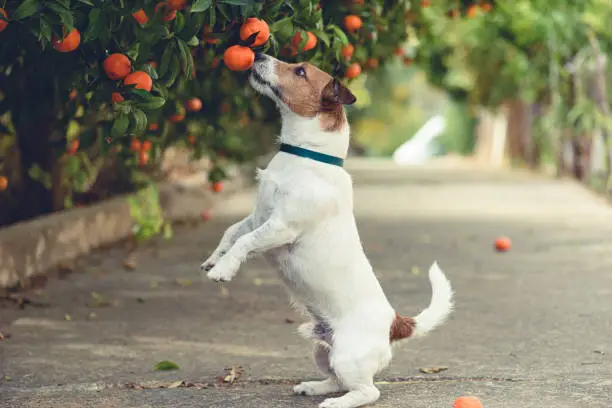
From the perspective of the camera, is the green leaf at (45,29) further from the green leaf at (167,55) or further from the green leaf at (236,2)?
the green leaf at (236,2)

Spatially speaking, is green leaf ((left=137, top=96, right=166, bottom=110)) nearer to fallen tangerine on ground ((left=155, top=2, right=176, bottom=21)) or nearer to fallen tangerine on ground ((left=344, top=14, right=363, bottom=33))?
fallen tangerine on ground ((left=155, top=2, right=176, bottom=21))

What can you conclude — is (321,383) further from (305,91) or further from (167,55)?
(167,55)

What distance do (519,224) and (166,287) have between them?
5916 mm

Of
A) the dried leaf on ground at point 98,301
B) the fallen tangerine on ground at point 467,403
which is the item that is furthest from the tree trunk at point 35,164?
the fallen tangerine on ground at point 467,403

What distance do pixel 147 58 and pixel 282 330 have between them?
2117 mm

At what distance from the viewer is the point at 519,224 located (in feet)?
43.7

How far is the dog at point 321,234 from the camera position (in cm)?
479

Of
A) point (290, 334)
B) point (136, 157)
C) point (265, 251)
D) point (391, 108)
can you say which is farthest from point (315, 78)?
point (391, 108)

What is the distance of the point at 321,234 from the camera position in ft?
15.9

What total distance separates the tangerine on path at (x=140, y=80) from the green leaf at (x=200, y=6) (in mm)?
470

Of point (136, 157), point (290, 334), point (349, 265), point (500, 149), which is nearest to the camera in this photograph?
point (349, 265)

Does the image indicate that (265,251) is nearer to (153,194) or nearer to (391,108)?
(153,194)

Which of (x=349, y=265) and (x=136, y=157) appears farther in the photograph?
(x=136, y=157)

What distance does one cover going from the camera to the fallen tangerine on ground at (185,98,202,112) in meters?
8.16
